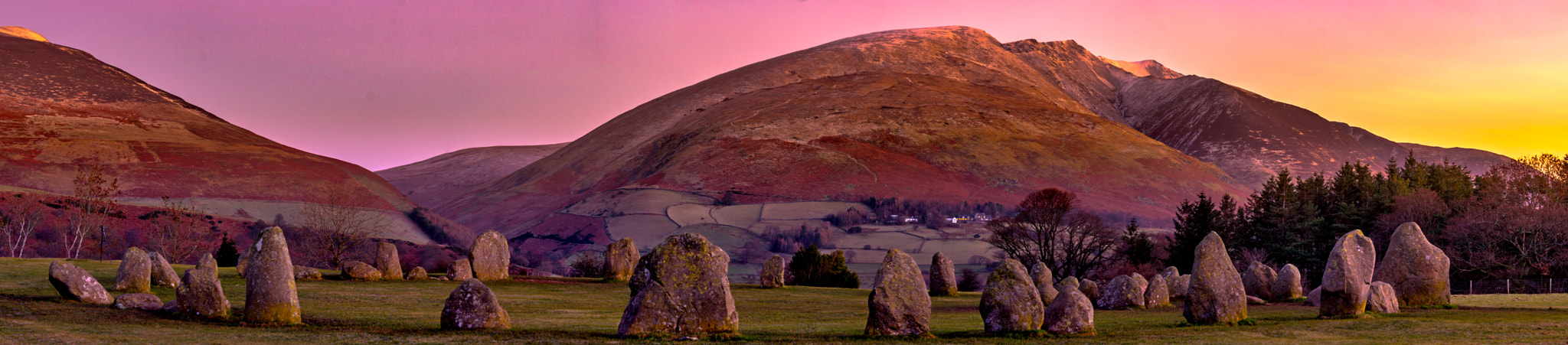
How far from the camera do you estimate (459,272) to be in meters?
43.2

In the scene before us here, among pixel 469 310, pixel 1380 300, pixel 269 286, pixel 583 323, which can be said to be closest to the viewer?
pixel 469 310

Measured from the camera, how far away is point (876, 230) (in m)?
145

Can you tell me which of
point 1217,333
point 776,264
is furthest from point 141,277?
point 1217,333

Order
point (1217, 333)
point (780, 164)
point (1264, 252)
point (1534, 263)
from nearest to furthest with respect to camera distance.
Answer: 1. point (1217, 333)
2. point (1534, 263)
3. point (1264, 252)
4. point (780, 164)

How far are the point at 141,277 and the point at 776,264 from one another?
28.1 metres

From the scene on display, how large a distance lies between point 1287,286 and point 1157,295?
24.3 feet

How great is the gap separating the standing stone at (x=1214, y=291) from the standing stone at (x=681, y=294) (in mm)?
13372

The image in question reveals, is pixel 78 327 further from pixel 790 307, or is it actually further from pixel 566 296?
pixel 790 307

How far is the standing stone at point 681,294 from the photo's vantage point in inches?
791

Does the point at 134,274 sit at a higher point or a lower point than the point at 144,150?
lower

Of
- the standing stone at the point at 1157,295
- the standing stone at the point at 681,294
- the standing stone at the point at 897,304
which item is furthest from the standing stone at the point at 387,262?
the standing stone at the point at 1157,295

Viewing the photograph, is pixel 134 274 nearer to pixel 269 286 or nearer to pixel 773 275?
pixel 269 286

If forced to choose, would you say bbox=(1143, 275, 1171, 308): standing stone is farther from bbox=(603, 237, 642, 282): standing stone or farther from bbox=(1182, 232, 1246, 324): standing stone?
bbox=(603, 237, 642, 282): standing stone

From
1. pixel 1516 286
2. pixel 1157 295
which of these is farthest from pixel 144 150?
pixel 1516 286
